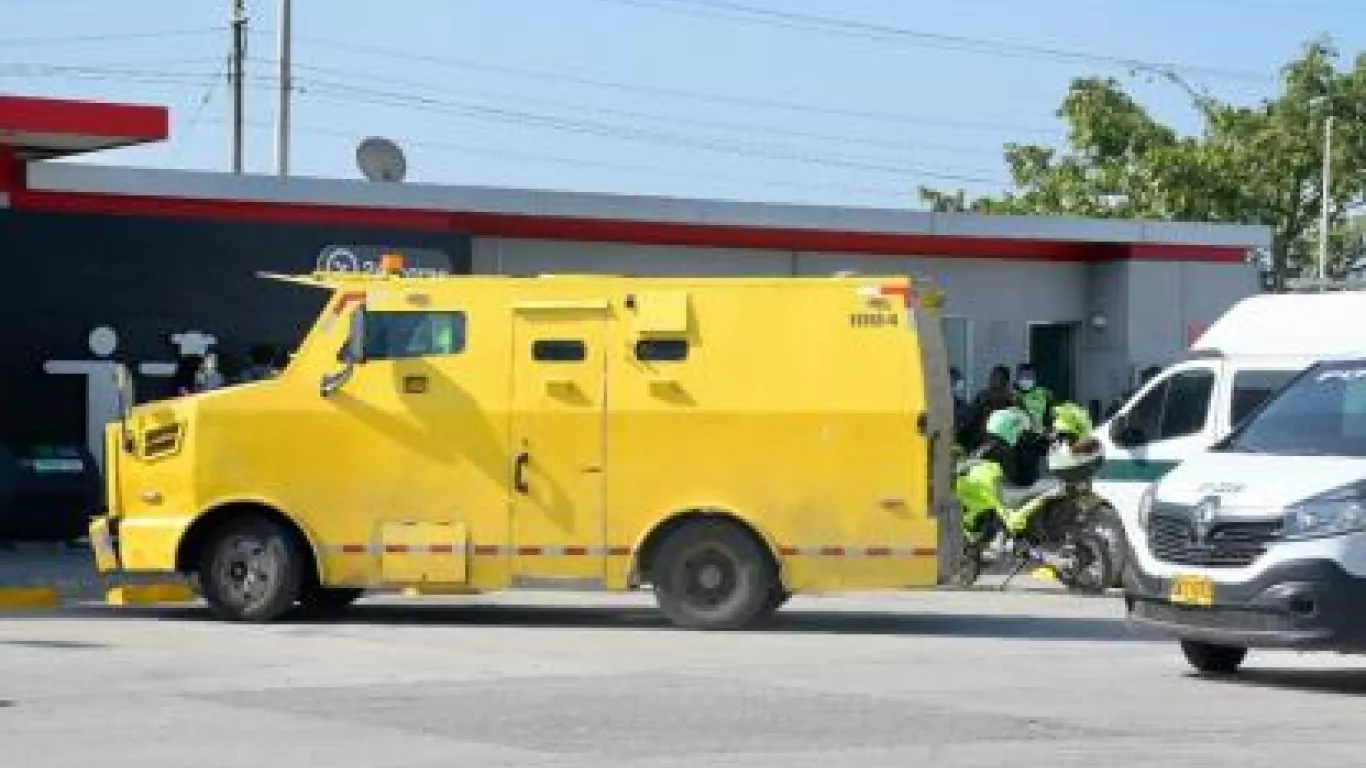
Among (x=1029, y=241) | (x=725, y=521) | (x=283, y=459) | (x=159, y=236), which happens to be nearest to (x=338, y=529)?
(x=283, y=459)

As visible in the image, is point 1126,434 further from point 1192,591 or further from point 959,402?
point 959,402

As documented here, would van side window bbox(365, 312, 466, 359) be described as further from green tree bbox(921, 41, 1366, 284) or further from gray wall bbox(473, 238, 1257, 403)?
green tree bbox(921, 41, 1366, 284)

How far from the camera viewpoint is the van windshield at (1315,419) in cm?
1414

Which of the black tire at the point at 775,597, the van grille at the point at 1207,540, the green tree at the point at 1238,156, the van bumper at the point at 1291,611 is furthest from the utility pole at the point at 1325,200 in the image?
the van bumper at the point at 1291,611

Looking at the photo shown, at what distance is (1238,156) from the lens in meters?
53.7

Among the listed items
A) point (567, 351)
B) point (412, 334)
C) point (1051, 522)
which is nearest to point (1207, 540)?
point (567, 351)

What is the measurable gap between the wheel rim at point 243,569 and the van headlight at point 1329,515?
300 inches

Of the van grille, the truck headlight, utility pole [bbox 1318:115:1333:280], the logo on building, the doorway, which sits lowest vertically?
the van grille

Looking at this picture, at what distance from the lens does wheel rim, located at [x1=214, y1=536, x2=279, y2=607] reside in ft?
57.0

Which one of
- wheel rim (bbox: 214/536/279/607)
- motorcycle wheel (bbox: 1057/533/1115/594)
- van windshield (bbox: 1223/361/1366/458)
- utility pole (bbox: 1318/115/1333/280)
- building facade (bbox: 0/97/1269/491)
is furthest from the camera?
utility pole (bbox: 1318/115/1333/280)

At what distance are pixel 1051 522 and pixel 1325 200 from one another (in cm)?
3229

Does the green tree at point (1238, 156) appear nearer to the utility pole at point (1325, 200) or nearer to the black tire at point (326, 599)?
the utility pole at point (1325, 200)

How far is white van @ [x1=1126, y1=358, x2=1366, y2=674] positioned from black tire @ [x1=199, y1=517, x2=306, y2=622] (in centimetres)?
627

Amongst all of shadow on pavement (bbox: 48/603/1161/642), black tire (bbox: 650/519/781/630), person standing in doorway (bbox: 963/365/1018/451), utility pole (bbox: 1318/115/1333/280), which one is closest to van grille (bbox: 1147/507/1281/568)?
shadow on pavement (bbox: 48/603/1161/642)
